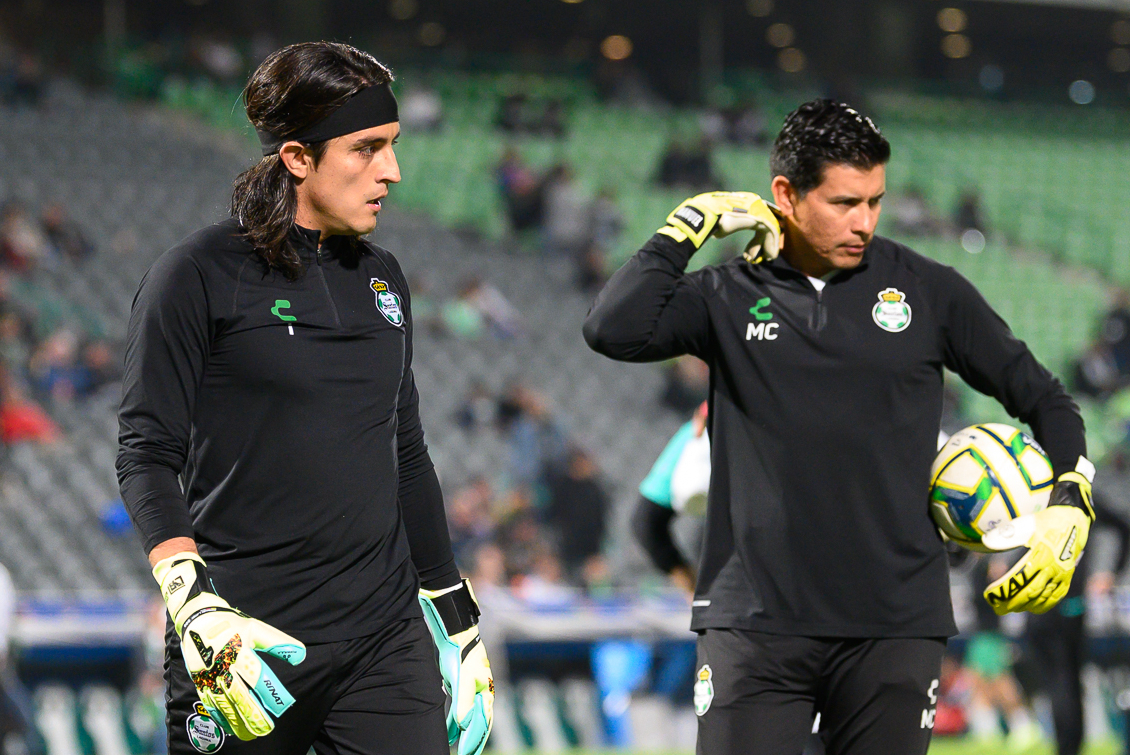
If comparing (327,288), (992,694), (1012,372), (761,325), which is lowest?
(992,694)

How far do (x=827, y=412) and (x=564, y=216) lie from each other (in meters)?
13.6

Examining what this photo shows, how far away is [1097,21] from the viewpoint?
2195cm

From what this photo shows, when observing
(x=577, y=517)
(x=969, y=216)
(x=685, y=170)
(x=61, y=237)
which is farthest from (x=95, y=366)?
(x=969, y=216)

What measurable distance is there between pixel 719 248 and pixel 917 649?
13.4 metres

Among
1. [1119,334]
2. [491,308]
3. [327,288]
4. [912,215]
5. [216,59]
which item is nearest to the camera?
[327,288]

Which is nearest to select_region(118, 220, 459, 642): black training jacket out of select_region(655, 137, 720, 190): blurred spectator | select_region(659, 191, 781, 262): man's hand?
select_region(659, 191, 781, 262): man's hand

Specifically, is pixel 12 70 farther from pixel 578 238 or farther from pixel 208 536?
pixel 208 536

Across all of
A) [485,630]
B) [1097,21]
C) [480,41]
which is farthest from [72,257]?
[1097,21]

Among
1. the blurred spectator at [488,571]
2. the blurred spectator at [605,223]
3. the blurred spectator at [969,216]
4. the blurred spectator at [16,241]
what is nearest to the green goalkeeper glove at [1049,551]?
the blurred spectator at [488,571]

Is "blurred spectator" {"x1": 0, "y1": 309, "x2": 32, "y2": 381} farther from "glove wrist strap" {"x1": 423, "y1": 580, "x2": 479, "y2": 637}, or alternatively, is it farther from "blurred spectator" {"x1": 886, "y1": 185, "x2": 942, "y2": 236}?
"blurred spectator" {"x1": 886, "y1": 185, "x2": 942, "y2": 236}

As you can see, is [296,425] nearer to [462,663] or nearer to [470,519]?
[462,663]

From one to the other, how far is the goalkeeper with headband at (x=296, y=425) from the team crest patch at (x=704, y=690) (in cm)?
64

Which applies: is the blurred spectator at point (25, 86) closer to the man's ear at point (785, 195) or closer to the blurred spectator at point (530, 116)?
the blurred spectator at point (530, 116)

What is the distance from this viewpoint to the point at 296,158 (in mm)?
2840
